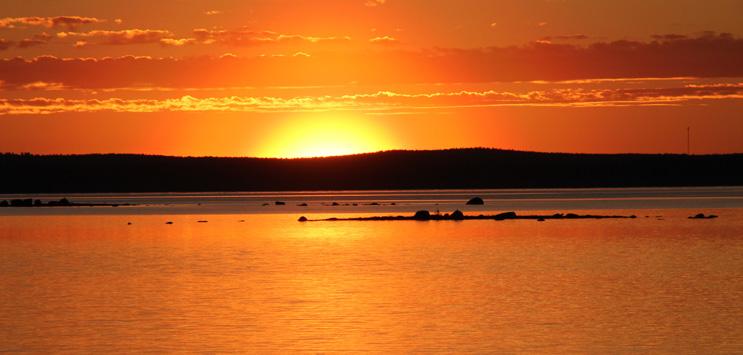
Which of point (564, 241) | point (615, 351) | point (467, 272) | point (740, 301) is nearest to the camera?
point (615, 351)

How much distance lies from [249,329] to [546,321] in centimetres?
700

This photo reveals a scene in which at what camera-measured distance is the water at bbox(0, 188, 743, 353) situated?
26094 mm

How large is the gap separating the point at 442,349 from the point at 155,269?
72.7 feet

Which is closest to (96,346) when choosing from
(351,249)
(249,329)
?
(249,329)

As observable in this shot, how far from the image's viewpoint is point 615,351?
24156mm

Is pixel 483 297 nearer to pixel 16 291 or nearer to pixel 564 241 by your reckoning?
pixel 16 291

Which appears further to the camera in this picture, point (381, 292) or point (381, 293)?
point (381, 292)

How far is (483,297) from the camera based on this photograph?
33.6m

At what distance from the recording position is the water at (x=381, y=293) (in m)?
26.1

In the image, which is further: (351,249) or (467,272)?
(351,249)

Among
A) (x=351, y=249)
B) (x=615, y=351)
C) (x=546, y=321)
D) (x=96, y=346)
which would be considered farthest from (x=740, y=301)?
(x=351, y=249)

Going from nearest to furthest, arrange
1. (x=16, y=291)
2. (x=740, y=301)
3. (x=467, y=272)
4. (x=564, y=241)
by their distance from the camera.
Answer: (x=740, y=301)
(x=16, y=291)
(x=467, y=272)
(x=564, y=241)

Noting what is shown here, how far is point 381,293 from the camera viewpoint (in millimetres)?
35031

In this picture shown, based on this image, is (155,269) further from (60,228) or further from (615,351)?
(60,228)
